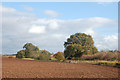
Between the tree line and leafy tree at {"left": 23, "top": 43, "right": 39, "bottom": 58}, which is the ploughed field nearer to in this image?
the tree line

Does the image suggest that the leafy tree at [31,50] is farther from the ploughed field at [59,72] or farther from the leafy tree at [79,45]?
the ploughed field at [59,72]

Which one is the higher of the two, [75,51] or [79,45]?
[79,45]

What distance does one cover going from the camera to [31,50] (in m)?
46.9

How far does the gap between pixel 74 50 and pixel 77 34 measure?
8339 millimetres

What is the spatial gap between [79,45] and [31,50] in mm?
14550

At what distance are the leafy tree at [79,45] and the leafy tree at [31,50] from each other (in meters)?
7.88

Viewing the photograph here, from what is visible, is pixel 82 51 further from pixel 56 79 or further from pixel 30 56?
pixel 56 79

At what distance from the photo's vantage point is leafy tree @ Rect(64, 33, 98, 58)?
37.7m

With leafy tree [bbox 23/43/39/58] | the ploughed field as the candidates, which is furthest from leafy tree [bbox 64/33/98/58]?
the ploughed field

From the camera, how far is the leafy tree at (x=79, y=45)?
3770 cm

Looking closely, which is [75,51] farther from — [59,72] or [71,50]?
[59,72]

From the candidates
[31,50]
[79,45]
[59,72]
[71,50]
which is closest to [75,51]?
[71,50]

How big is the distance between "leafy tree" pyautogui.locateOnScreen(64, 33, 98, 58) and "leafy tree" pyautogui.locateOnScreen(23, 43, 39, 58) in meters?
7.88

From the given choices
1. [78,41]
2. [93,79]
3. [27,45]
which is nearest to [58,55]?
[78,41]
